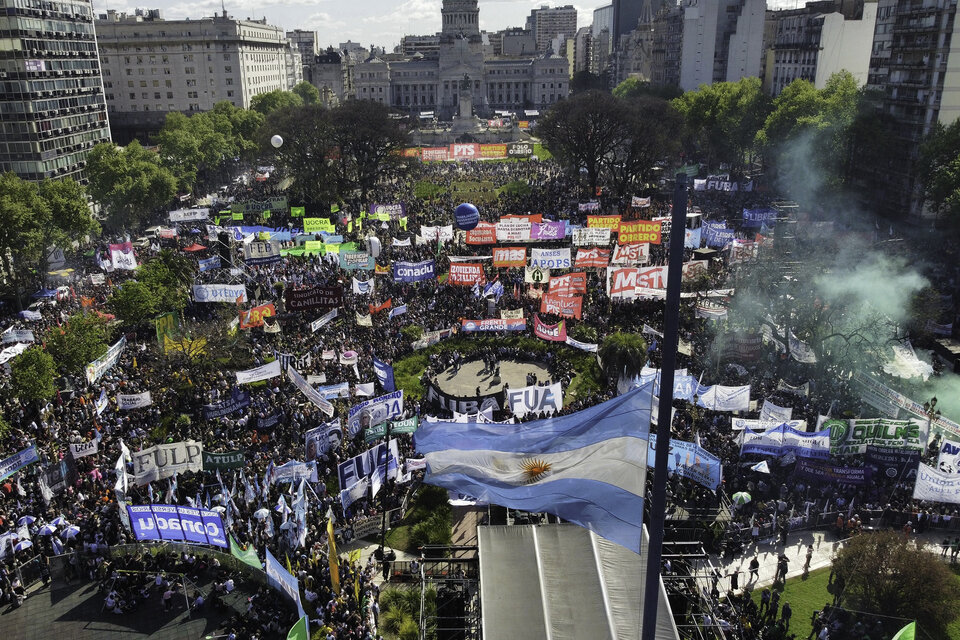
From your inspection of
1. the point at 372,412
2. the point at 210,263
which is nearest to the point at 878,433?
the point at 372,412

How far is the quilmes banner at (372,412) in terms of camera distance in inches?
955

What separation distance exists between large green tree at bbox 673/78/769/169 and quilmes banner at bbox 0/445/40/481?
69176mm

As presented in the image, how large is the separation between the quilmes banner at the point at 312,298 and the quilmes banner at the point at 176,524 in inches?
641

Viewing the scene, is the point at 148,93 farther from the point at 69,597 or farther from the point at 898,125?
the point at 69,597

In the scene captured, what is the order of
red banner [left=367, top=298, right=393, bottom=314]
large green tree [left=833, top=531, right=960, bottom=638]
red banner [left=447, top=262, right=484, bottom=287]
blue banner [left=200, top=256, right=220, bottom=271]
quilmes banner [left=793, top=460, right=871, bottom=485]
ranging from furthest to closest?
1. blue banner [left=200, top=256, right=220, bottom=271]
2. red banner [left=447, top=262, right=484, bottom=287]
3. red banner [left=367, top=298, right=393, bottom=314]
4. quilmes banner [left=793, top=460, right=871, bottom=485]
5. large green tree [left=833, top=531, right=960, bottom=638]

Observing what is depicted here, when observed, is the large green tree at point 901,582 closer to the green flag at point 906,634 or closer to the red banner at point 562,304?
the green flag at point 906,634

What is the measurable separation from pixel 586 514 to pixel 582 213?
52.0 meters

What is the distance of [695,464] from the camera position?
72.8 ft

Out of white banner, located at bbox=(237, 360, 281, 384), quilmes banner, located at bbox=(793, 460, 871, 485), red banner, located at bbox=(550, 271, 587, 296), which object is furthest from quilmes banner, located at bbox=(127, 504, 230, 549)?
red banner, located at bbox=(550, 271, 587, 296)

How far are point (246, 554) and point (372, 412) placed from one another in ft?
21.9

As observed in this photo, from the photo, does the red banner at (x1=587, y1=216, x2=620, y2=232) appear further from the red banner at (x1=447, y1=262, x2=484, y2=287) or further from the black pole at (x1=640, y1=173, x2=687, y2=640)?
the black pole at (x1=640, y1=173, x2=687, y2=640)

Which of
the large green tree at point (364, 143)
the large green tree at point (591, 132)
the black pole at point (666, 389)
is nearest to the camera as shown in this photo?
the black pole at point (666, 389)

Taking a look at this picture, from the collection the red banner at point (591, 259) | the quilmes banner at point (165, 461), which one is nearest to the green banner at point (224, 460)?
the quilmes banner at point (165, 461)

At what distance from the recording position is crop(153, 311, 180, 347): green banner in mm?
32344
